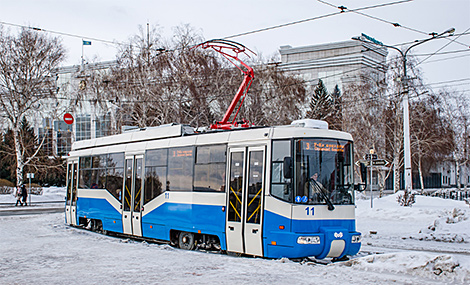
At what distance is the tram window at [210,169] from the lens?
1228cm

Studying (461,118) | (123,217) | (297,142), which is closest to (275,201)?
(297,142)

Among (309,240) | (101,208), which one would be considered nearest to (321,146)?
(309,240)

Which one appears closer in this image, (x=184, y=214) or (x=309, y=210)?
(x=309, y=210)

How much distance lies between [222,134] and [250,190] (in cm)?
176

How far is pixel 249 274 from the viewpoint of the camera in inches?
344

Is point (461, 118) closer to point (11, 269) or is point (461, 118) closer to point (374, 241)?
point (374, 241)

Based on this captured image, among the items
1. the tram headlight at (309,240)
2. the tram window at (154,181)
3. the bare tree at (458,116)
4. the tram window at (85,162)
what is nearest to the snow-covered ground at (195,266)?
the tram headlight at (309,240)

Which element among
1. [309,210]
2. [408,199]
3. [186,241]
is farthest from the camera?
[408,199]

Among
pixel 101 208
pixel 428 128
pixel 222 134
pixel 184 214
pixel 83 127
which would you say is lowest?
pixel 101 208

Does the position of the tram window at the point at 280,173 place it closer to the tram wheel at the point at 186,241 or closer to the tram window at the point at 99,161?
the tram wheel at the point at 186,241

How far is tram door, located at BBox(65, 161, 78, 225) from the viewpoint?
19422mm

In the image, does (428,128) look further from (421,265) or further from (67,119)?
(421,265)

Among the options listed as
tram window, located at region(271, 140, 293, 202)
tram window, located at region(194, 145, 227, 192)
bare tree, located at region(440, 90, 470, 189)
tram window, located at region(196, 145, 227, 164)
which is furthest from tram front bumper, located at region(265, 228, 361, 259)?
bare tree, located at region(440, 90, 470, 189)

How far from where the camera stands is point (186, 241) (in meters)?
13.3
